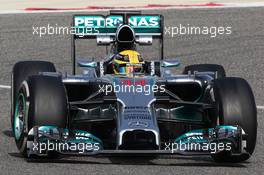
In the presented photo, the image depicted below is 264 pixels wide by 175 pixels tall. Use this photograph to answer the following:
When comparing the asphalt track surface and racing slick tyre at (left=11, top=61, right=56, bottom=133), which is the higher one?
racing slick tyre at (left=11, top=61, right=56, bottom=133)

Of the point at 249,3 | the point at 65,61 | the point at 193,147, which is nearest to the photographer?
the point at 193,147

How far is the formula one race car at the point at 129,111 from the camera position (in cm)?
1110

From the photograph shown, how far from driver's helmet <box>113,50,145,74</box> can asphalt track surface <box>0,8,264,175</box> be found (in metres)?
1.47

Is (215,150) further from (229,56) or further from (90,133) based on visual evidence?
(229,56)

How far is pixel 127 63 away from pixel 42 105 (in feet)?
6.55

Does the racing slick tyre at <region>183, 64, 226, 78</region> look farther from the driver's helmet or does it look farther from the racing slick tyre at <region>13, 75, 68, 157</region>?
the racing slick tyre at <region>13, 75, 68, 157</region>

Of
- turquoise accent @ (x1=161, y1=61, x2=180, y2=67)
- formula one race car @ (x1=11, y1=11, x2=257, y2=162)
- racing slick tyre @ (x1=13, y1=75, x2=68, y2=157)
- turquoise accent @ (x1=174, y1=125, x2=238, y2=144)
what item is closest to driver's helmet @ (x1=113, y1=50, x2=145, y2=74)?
formula one race car @ (x1=11, y1=11, x2=257, y2=162)

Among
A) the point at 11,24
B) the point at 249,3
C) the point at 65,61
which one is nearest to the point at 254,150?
the point at 65,61

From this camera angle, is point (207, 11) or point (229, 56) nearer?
A: point (229, 56)

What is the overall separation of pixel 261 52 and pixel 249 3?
20.9 ft

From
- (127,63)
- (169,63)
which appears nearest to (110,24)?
(169,63)

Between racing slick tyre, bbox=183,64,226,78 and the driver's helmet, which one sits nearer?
the driver's helmet

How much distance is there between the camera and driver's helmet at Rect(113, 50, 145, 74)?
12938mm

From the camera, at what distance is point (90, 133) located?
1176 centimetres
